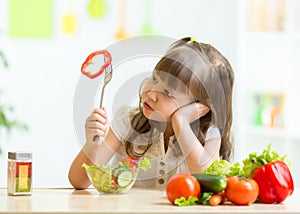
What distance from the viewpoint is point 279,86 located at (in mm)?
4273

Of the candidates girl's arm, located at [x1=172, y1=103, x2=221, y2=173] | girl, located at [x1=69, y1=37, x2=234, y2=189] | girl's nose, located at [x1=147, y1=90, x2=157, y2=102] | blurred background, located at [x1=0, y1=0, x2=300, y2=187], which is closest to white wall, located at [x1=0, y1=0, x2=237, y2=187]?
blurred background, located at [x1=0, y1=0, x2=300, y2=187]

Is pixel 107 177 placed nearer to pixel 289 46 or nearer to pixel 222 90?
pixel 222 90

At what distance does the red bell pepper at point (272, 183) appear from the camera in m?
1.54

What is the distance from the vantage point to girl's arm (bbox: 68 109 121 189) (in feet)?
5.55

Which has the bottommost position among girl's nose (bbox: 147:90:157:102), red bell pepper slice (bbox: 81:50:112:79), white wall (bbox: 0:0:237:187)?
white wall (bbox: 0:0:237:187)

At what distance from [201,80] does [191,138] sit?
0.56 feet

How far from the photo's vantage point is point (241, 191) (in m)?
1.48

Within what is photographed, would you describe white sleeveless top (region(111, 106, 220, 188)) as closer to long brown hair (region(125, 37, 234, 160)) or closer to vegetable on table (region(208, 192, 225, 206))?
long brown hair (region(125, 37, 234, 160))

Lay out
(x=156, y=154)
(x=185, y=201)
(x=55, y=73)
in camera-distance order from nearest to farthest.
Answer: (x=185, y=201) < (x=156, y=154) < (x=55, y=73)

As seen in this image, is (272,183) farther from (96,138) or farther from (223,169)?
(96,138)

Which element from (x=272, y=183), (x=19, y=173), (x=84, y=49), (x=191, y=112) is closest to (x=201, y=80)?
(x=191, y=112)

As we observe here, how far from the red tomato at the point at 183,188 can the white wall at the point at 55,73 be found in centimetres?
264

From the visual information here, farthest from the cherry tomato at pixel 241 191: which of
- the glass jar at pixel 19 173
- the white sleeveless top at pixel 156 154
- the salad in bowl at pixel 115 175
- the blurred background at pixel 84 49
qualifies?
the blurred background at pixel 84 49

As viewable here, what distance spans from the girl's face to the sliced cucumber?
7.2 inches
